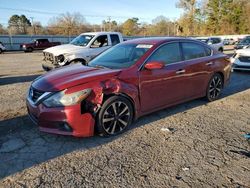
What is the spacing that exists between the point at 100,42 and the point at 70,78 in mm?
6435

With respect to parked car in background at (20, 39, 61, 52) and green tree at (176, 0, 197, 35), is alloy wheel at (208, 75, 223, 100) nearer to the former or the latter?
parked car in background at (20, 39, 61, 52)

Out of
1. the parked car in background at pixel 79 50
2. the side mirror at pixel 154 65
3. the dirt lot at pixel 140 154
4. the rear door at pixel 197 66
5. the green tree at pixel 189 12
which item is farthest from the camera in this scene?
the green tree at pixel 189 12

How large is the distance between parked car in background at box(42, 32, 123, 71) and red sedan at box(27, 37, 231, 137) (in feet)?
12.4

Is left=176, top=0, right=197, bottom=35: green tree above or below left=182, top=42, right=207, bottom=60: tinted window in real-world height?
above

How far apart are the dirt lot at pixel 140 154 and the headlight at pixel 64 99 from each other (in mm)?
659

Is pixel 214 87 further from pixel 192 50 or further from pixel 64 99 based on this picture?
pixel 64 99

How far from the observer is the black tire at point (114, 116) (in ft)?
13.1

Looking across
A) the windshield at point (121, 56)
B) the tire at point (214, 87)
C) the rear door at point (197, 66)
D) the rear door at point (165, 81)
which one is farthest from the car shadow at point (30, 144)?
the tire at point (214, 87)

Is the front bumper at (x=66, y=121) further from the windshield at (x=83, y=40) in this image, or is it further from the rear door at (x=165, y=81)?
the windshield at (x=83, y=40)

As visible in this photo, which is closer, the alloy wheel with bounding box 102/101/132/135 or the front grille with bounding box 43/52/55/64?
the alloy wheel with bounding box 102/101/132/135

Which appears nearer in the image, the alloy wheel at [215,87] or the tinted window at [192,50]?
the tinted window at [192,50]

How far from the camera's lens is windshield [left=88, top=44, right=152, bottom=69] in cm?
470

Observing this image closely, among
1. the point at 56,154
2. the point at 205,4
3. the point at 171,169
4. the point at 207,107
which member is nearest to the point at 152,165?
the point at 171,169

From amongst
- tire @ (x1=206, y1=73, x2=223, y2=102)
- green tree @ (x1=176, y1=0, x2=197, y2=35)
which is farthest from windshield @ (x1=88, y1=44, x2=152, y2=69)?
green tree @ (x1=176, y1=0, x2=197, y2=35)
